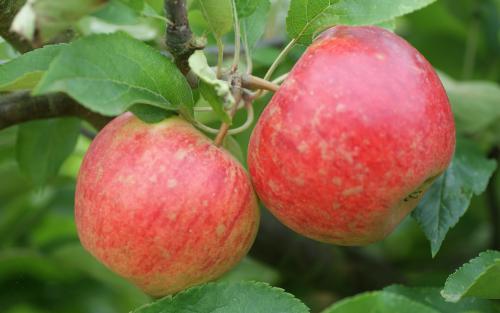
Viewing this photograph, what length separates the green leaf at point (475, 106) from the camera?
1698 mm

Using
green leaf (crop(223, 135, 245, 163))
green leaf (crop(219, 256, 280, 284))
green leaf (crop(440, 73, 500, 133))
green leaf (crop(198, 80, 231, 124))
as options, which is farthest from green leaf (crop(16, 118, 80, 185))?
green leaf (crop(440, 73, 500, 133))

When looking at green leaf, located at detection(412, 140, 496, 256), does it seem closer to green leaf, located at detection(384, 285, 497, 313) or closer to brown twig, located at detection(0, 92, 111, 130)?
green leaf, located at detection(384, 285, 497, 313)

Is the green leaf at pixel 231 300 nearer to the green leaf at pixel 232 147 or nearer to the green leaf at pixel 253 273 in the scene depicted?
the green leaf at pixel 232 147

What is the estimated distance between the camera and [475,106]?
5.64 feet

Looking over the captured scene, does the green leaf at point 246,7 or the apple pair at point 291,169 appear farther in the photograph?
the green leaf at point 246,7

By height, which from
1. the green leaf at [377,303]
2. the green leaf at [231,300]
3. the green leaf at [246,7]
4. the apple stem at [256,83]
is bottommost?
the green leaf at [231,300]

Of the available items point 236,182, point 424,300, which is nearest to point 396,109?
point 236,182

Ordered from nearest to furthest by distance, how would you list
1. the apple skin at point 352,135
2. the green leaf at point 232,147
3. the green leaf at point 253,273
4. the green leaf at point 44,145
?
the apple skin at point 352,135, the green leaf at point 232,147, the green leaf at point 44,145, the green leaf at point 253,273

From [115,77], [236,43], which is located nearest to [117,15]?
[236,43]

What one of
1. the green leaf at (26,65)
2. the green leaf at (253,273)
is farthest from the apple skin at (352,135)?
the green leaf at (253,273)

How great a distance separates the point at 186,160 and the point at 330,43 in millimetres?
252

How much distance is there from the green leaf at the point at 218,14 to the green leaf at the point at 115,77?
9 cm

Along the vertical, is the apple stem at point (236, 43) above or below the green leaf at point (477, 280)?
above

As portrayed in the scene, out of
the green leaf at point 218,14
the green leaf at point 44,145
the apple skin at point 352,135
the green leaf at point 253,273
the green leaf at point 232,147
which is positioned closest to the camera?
the apple skin at point 352,135
